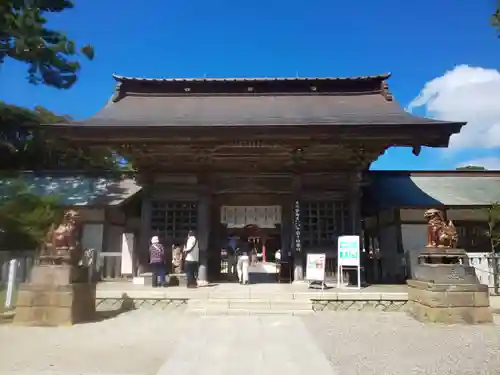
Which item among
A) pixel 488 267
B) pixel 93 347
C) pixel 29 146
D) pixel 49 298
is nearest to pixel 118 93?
pixel 49 298

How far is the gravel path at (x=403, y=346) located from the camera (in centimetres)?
454

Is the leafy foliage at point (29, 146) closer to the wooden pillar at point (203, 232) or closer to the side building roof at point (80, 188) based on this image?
the side building roof at point (80, 188)

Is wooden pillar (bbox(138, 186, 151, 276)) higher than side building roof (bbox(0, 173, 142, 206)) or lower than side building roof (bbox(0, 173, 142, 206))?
lower

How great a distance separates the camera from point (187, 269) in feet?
34.1

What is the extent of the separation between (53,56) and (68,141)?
23.5 ft

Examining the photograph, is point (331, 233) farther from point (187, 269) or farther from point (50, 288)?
point (50, 288)

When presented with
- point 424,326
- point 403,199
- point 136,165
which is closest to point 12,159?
point 136,165

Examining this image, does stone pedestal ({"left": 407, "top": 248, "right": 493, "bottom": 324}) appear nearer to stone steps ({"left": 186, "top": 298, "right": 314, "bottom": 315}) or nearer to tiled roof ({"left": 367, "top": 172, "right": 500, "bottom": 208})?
stone steps ({"left": 186, "top": 298, "right": 314, "bottom": 315})

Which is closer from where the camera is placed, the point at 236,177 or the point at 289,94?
the point at 236,177

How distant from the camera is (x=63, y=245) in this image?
7371mm

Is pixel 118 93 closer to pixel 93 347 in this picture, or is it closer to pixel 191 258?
pixel 191 258

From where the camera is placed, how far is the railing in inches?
410

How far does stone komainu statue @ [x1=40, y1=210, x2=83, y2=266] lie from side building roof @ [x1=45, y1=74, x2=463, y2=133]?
13.7 ft

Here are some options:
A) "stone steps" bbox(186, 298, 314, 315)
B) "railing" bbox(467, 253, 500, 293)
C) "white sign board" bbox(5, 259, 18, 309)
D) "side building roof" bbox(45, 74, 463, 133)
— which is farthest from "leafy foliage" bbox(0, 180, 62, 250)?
Result: "railing" bbox(467, 253, 500, 293)
